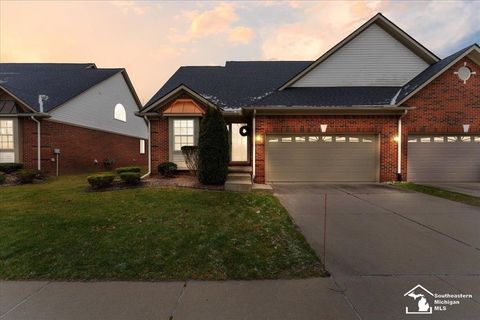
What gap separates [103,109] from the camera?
20.4 meters

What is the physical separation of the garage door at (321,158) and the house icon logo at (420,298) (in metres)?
9.20

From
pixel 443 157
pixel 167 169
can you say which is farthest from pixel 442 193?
pixel 167 169

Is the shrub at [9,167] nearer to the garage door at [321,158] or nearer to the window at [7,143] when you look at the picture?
the window at [7,143]

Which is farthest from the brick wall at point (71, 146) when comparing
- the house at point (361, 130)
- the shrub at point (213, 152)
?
the shrub at point (213, 152)

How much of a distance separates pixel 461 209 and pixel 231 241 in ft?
23.1

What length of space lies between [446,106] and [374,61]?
156 inches

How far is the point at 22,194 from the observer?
989 centimetres

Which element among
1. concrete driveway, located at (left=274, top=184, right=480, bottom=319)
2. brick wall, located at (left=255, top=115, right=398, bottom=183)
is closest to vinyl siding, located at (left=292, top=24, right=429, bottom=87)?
brick wall, located at (left=255, top=115, right=398, bottom=183)

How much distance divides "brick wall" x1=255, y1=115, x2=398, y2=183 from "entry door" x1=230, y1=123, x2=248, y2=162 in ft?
9.36

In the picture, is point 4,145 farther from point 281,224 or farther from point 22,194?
point 281,224

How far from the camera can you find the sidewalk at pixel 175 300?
10.4 ft

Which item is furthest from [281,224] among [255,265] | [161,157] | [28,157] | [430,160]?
[28,157]

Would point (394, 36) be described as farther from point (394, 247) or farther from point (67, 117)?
point (67, 117)

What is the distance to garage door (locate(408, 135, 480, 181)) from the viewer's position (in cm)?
1286
